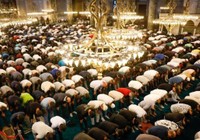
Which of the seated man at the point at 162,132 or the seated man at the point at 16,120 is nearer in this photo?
the seated man at the point at 162,132

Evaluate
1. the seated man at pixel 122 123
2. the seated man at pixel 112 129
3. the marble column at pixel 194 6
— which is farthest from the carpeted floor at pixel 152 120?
the marble column at pixel 194 6

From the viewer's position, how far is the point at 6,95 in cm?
763

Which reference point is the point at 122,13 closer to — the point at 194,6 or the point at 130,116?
the point at 130,116

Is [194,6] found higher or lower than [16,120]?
higher

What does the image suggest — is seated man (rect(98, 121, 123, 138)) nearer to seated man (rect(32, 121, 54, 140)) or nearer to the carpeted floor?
the carpeted floor

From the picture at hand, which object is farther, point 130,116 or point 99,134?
point 130,116

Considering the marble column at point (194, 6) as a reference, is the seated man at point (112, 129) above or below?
below

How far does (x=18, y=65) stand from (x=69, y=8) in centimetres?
1760

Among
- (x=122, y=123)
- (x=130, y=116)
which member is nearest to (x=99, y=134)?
(x=122, y=123)

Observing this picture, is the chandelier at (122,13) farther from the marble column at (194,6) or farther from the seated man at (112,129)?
the marble column at (194,6)

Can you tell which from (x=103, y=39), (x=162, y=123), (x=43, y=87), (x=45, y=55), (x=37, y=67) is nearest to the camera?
(x=162, y=123)

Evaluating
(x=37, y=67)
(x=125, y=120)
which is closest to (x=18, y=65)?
(x=37, y=67)

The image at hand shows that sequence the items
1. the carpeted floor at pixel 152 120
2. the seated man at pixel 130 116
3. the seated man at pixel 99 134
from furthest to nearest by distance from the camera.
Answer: the carpeted floor at pixel 152 120 < the seated man at pixel 130 116 < the seated man at pixel 99 134

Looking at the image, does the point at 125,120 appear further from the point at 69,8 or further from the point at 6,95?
the point at 69,8
